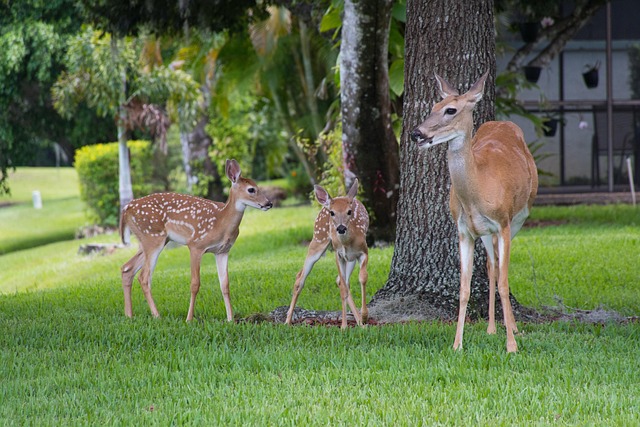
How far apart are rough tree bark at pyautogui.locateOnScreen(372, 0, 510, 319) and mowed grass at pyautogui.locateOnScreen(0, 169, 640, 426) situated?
→ 0.79 metres

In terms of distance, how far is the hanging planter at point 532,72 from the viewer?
20812 millimetres

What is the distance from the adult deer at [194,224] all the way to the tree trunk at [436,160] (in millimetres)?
1427

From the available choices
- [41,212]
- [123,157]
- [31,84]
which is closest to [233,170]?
[123,157]

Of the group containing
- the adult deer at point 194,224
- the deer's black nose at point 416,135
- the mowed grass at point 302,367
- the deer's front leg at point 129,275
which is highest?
the deer's black nose at point 416,135

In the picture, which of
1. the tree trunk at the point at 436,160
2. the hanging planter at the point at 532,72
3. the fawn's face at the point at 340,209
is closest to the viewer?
the fawn's face at the point at 340,209

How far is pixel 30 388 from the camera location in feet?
21.6

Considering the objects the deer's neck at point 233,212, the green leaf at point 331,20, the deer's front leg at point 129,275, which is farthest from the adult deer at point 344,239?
the green leaf at point 331,20

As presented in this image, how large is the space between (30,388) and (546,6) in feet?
43.4

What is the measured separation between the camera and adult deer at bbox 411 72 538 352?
6926 millimetres

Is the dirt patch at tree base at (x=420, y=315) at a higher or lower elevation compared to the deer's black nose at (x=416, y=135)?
lower

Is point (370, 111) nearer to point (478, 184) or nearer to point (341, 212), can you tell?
point (341, 212)

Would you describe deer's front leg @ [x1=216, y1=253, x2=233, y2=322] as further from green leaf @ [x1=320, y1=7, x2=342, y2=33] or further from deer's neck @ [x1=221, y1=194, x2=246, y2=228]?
green leaf @ [x1=320, y1=7, x2=342, y2=33]

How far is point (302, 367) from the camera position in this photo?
6.96 metres

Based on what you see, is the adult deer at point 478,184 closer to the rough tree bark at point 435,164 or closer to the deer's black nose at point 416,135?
the deer's black nose at point 416,135
